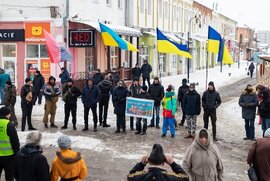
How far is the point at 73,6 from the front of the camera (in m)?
23.5

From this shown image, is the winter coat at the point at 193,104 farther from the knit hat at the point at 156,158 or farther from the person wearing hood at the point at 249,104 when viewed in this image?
the knit hat at the point at 156,158

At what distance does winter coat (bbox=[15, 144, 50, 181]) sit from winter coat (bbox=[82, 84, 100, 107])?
8.20 metres

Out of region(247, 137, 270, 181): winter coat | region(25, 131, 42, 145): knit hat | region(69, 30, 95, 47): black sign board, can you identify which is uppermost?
region(69, 30, 95, 47): black sign board

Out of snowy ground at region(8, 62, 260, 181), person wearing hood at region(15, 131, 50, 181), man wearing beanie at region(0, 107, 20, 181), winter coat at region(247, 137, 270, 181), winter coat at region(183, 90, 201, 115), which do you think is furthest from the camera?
winter coat at region(183, 90, 201, 115)

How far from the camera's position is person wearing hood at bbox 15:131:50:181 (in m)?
5.84

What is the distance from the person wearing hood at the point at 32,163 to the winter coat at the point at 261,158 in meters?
3.33

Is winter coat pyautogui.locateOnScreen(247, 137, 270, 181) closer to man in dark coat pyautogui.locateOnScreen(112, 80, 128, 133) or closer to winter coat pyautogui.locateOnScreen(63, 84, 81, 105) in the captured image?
man in dark coat pyautogui.locateOnScreen(112, 80, 128, 133)

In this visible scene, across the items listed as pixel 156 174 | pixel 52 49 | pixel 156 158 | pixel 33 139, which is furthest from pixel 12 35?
pixel 156 174

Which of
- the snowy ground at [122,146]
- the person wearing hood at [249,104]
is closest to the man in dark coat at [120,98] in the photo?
the snowy ground at [122,146]

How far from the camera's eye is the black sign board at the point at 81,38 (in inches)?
908

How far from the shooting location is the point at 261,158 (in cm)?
716

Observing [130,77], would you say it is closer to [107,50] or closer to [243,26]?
[107,50]

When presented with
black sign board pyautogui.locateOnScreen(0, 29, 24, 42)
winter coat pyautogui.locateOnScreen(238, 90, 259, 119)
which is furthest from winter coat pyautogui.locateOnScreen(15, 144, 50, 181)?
black sign board pyautogui.locateOnScreen(0, 29, 24, 42)

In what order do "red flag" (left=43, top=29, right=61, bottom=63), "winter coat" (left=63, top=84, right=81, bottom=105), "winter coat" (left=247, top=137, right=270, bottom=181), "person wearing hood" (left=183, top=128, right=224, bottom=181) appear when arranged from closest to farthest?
1. "person wearing hood" (left=183, top=128, right=224, bottom=181)
2. "winter coat" (left=247, top=137, right=270, bottom=181)
3. "winter coat" (left=63, top=84, right=81, bottom=105)
4. "red flag" (left=43, top=29, right=61, bottom=63)
